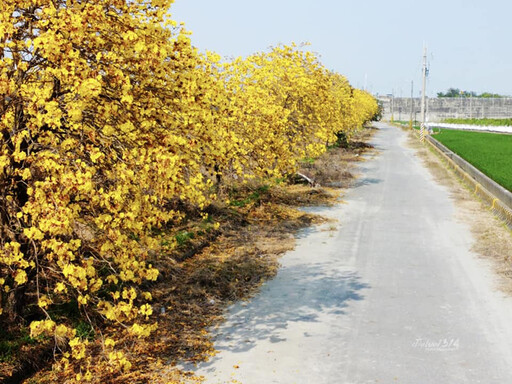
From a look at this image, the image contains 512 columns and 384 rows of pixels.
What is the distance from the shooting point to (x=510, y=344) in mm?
7520

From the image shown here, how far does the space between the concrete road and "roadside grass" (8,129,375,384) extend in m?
0.35

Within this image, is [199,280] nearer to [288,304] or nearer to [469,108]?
[288,304]

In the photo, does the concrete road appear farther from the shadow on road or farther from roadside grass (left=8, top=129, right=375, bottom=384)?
roadside grass (left=8, top=129, right=375, bottom=384)

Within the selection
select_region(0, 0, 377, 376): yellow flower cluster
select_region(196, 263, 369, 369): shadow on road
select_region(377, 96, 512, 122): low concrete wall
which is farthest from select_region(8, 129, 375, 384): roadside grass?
select_region(377, 96, 512, 122): low concrete wall

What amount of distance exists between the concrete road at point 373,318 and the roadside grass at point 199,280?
347mm

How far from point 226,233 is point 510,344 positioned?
24.0ft

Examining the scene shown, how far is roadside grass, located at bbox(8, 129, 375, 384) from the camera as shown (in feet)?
21.8

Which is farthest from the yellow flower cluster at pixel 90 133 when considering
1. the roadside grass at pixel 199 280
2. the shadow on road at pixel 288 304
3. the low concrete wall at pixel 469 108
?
the low concrete wall at pixel 469 108

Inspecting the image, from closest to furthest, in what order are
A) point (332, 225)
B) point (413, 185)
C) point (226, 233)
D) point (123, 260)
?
point (123, 260), point (226, 233), point (332, 225), point (413, 185)

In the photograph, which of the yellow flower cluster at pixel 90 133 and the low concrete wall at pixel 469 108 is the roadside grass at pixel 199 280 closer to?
the yellow flower cluster at pixel 90 133

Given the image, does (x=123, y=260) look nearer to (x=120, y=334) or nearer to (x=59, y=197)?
(x=59, y=197)

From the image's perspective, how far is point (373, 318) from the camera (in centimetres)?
841

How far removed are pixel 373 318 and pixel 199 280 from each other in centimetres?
308

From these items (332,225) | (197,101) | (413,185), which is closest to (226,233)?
(332,225)
